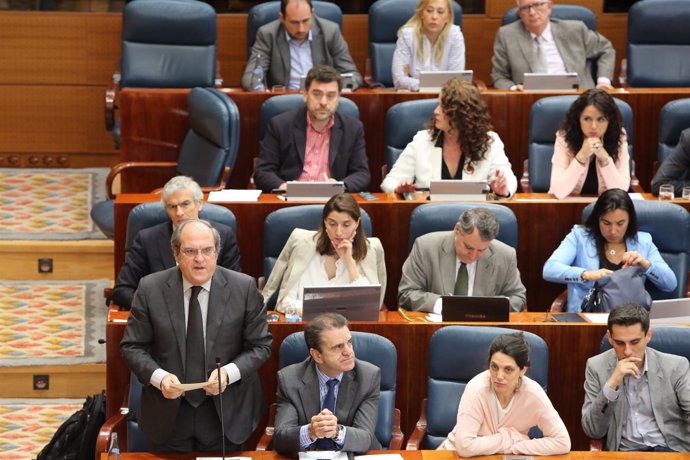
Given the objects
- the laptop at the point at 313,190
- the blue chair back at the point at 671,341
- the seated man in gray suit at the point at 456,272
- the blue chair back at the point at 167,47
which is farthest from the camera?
the blue chair back at the point at 167,47

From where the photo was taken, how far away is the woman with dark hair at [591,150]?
186 inches

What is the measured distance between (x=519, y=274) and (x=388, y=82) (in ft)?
6.33

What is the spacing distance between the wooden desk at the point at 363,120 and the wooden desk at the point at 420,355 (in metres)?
1.52

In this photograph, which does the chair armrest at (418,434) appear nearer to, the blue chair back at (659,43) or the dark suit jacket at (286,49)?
the dark suit jacket at (286,49)

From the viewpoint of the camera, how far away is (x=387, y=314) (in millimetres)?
4000

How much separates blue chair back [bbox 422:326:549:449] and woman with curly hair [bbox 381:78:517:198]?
1.09 meters

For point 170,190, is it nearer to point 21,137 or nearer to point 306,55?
point 306,55

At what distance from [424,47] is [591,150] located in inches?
48.5

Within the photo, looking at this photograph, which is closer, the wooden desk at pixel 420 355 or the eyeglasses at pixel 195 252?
the eyeglasses at pixel 195 252

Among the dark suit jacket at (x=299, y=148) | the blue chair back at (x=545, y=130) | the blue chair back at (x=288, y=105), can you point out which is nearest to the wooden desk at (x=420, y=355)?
the dark suit jacket at (x=299, y=148)

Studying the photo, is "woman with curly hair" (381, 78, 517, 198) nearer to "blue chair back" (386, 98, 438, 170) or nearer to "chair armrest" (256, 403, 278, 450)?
"blue chair back" (386, 98, 438, 170)

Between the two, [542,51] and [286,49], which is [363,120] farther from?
[542,51]

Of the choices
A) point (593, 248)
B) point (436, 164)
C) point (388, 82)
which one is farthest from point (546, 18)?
point (593, 248)

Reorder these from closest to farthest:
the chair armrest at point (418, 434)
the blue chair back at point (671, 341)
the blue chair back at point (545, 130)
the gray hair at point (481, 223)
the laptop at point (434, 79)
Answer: the chair armrest at point (418, 434)
the blue chair back at point (671, 341)
the gray hair at point (481, 223)
the blue chair back at point (545, 130)
the laptop at point (434, 79)
